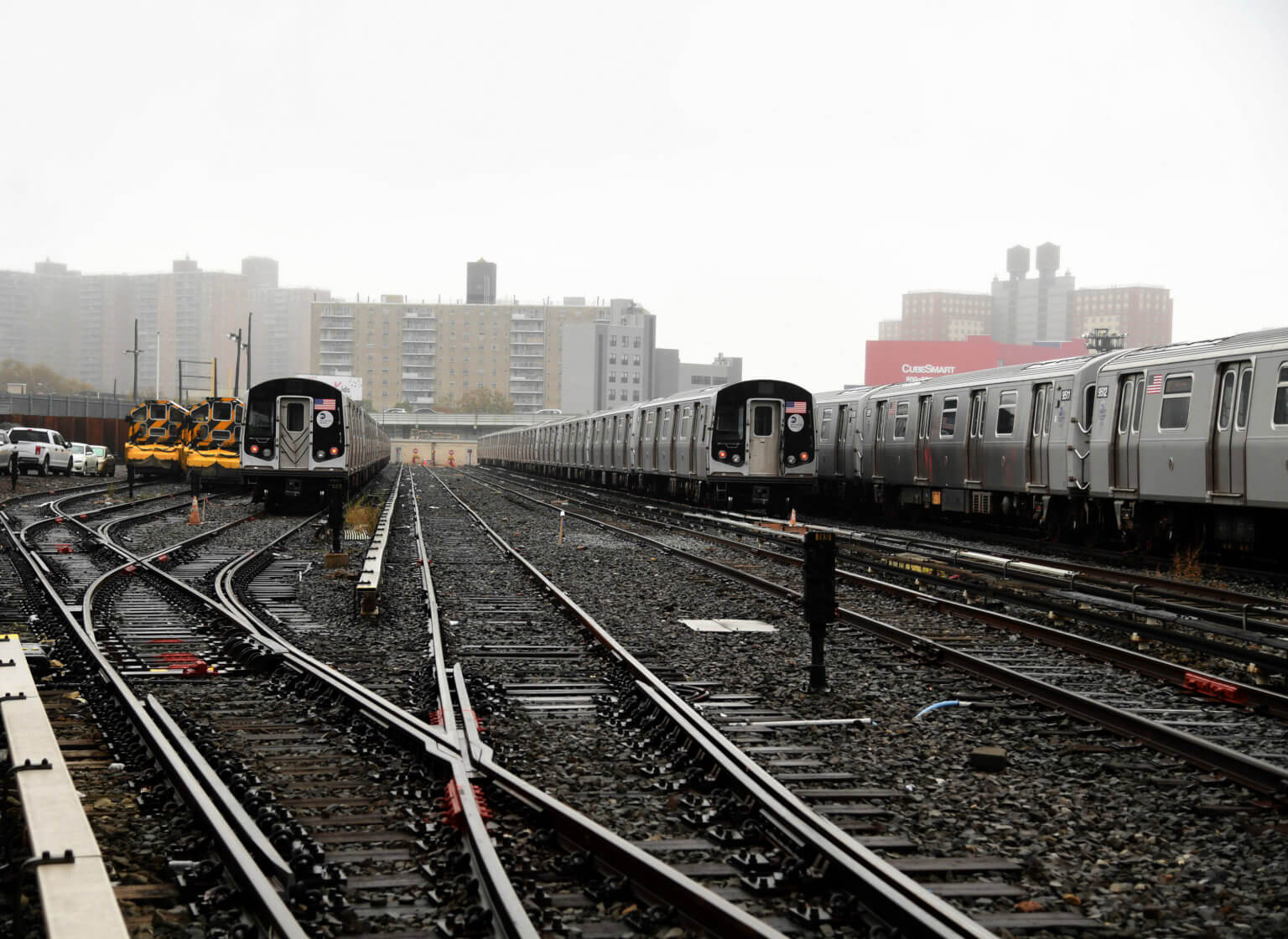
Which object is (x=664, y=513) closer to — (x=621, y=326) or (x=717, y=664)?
(x=717, y=664)

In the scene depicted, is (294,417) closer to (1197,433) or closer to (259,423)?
(259,423)

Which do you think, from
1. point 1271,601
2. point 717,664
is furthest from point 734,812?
point 1271,601

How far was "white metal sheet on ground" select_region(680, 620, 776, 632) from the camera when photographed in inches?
438

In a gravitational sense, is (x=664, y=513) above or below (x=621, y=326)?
below

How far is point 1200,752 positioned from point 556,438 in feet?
173

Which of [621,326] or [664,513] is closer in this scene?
[664,513]

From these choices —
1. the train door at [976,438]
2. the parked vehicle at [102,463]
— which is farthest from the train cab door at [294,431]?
the parked vehicle at [102,463]

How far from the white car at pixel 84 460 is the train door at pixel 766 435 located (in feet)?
96.7

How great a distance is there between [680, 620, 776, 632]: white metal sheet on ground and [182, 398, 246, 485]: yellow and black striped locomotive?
2643 centimetres

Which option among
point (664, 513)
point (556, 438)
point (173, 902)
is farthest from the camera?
point (556, 438)

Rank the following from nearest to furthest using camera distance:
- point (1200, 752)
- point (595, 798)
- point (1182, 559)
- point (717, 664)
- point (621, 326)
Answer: point (595, 798) < point (1200, 752) < point (717, 664) < point (1182, 559) < point (621, 326)

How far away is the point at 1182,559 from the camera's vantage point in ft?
55.2

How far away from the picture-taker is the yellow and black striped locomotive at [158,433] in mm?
42062

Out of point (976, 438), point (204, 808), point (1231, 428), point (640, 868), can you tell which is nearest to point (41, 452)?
point (976, 438)
